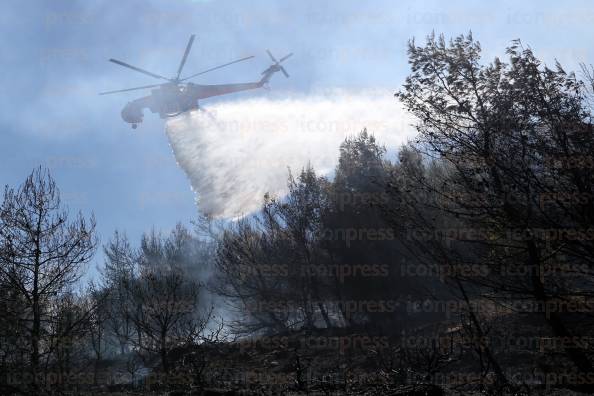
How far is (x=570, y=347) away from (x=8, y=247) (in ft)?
56.4

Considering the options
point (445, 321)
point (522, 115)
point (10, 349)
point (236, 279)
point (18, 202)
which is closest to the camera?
point (522, 115)

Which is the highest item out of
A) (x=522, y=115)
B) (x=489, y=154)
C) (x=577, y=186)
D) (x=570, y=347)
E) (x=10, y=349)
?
(x=522, y=115)

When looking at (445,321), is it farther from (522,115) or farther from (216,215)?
(522,115)

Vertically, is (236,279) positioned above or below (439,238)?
above

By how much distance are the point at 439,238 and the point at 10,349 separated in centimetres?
1035

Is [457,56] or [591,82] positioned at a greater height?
[457,56]

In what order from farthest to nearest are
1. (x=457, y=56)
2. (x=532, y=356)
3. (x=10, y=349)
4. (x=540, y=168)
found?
(x=532, y=356) → (x=10, y=349) → (x=457, y=56) → (x=540, y=168)

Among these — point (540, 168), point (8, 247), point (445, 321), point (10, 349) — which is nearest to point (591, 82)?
point (540, 168)

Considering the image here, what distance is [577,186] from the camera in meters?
8.13

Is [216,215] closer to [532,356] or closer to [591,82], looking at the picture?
[532,356]

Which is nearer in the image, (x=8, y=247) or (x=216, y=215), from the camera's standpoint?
(x=8, y=247)

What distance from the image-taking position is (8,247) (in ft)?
58.1

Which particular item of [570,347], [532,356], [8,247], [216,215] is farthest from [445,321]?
[8,247]

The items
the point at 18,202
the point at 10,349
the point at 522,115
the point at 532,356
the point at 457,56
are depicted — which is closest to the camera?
the point at 522,115
